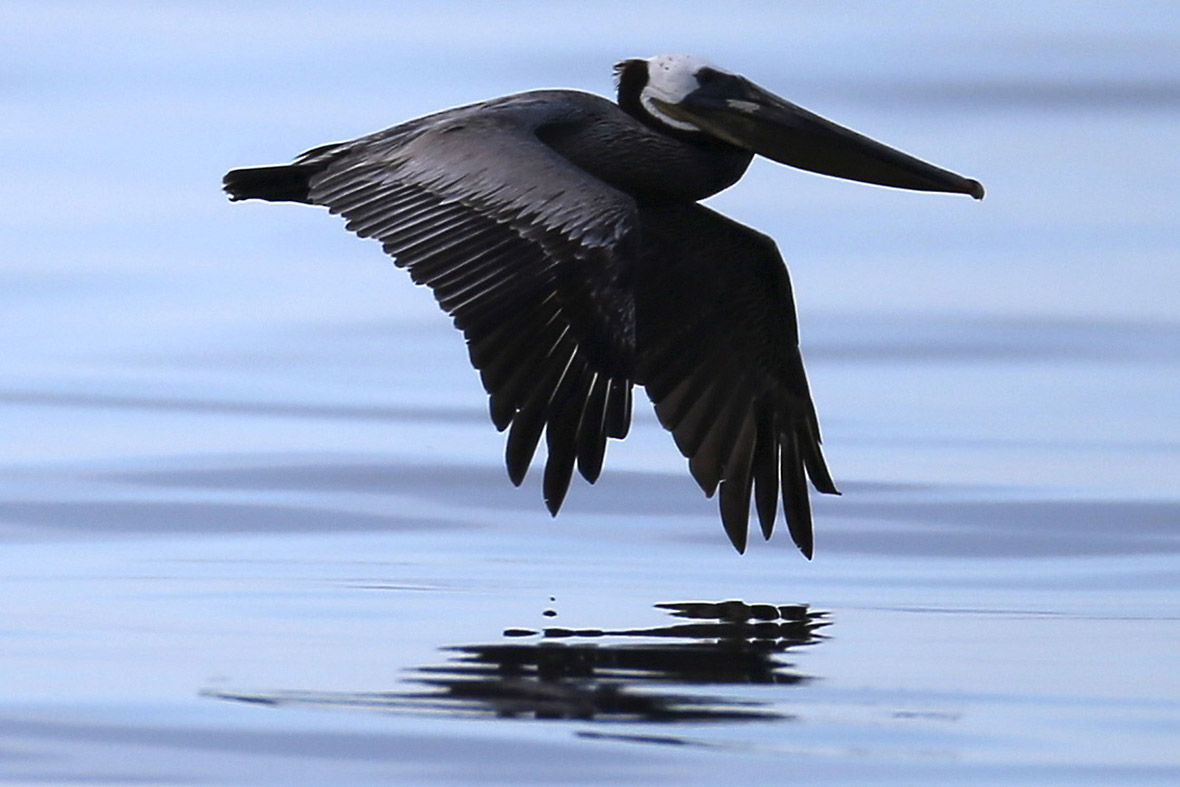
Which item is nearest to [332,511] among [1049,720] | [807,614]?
[807,614]

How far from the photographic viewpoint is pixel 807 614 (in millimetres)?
7012

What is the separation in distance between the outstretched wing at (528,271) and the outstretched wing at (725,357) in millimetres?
804

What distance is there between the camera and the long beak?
8609 mm

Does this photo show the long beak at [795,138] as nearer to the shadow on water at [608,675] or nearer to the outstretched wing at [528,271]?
the outstretched wing at [528,271]

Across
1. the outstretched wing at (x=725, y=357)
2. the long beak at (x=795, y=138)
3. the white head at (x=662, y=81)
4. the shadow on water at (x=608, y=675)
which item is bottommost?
the shadow on water at (x=608, y=675)

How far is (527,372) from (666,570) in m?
1.08

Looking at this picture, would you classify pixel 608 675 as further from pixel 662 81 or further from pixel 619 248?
pixel 662 81

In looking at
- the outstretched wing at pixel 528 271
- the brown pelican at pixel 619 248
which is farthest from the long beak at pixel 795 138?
the outstretched wing at pixel 528 271

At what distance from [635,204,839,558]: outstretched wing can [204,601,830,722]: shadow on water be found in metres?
1.51

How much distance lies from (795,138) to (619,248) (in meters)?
1.64

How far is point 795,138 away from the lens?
28.5ft

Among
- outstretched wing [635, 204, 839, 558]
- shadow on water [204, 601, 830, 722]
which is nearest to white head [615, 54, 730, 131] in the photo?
outstretched wing [635, 204, 839, 558]

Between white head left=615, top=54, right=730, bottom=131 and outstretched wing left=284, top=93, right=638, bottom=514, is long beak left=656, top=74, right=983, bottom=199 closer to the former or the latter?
white head left=615, top=54, right=730, bottom=131

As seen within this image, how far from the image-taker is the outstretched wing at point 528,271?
7.09m
